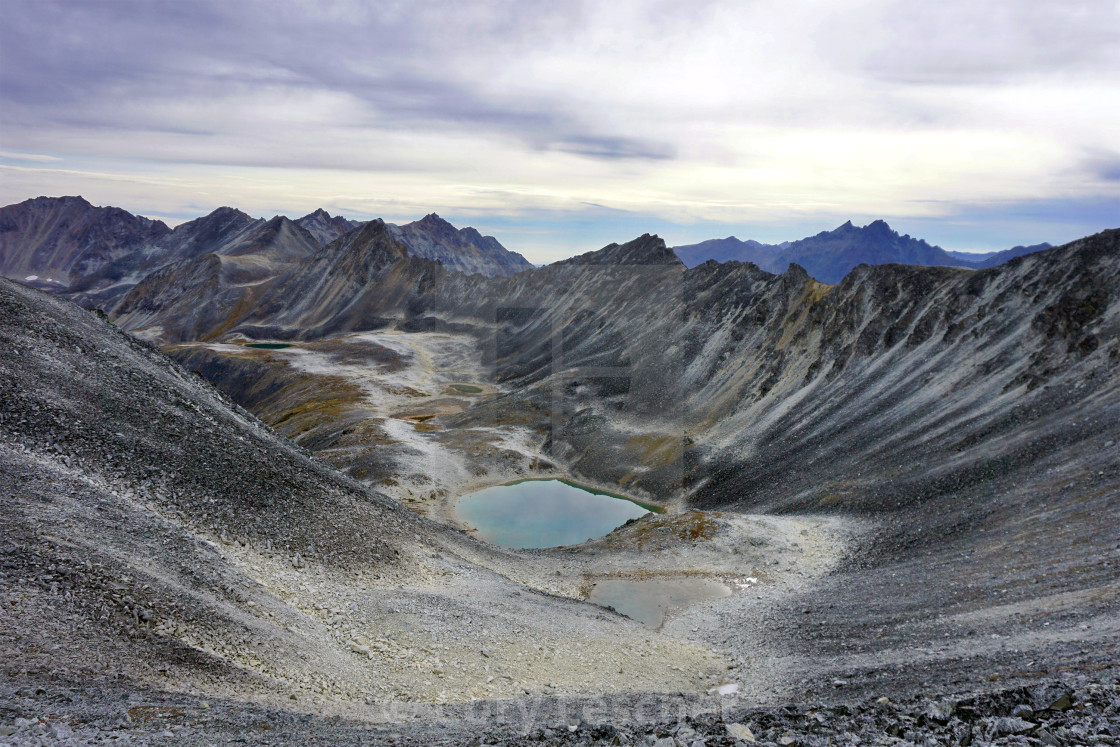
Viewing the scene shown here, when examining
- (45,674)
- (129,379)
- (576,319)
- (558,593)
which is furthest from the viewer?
(576,319)

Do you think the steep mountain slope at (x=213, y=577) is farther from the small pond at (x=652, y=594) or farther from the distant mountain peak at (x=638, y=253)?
the distant mountain peak at (x=638, y=253)

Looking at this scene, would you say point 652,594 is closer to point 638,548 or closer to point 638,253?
point 638,548

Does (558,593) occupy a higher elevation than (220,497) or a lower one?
lower

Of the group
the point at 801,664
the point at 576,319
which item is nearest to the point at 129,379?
the point at 801,664

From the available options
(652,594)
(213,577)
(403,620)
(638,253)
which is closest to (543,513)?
(652,594)

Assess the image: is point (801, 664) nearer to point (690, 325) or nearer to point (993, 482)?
point (993, 482)

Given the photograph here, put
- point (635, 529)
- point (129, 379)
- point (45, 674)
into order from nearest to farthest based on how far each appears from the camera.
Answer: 1. point (45, 674)
2. point (129, 379)
3. point (635, 529)

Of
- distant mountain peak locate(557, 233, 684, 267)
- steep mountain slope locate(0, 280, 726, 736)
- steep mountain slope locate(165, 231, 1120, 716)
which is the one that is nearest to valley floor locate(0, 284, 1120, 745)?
steep mountain slope locate(0, 280, 726, 736)
